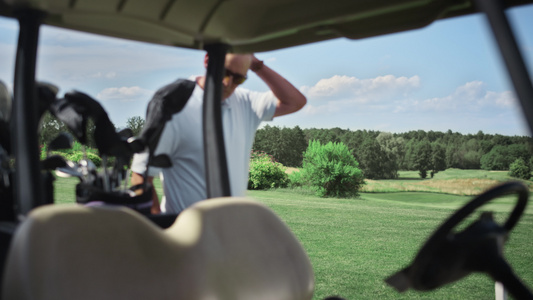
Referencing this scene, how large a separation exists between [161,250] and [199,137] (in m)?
1.07

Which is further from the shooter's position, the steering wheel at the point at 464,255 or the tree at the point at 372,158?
the tree at the point at 372,158

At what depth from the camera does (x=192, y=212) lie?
5.32 ft

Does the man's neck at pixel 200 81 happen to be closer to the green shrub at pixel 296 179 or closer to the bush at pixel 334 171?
the bush at pixel 334 171

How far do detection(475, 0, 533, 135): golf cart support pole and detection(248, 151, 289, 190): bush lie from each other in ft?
52.2

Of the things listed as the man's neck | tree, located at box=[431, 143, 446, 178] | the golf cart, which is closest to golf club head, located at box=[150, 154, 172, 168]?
the golf cart

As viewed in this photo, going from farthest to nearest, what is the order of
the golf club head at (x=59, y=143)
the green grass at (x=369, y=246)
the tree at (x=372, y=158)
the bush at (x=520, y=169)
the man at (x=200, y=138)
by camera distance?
the tree at (x=372, y=158), the bush at (x=520, y=169), the green grass at (x=369, y=246), the man at (x=200, y=138), the golf club head at (x=59, y=143)

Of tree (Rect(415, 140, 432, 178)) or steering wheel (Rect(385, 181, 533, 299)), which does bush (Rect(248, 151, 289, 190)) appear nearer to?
tree (Rect(415, 140, 432, 178))

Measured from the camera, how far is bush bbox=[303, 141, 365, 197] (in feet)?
51.4

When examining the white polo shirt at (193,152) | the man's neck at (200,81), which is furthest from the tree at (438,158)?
the man's neck at (200,81)

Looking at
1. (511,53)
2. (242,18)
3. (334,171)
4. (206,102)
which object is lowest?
(511,53)

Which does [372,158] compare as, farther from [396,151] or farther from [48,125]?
[48,125]

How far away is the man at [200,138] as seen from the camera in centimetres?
237

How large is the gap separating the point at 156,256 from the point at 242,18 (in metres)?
0.94

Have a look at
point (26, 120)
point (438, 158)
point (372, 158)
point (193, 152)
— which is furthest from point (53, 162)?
point (438, 158)
